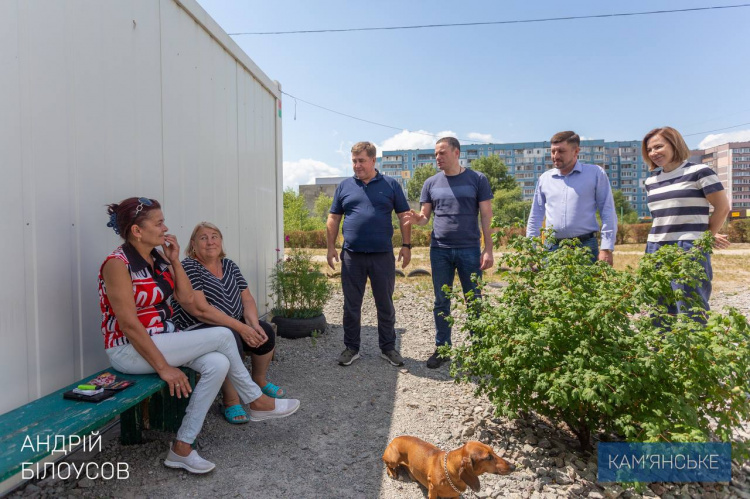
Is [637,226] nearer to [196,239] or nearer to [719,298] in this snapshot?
[719,298]

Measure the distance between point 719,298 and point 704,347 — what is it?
22.2 ft

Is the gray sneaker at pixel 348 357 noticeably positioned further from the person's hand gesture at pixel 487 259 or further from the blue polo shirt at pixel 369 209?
the person's hand gesture at pixel 487 259

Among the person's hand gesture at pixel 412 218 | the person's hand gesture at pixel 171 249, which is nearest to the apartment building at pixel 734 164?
the person's hand gesture at pixel 412 218

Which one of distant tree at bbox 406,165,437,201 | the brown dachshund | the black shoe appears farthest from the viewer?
distant tree at bbox 406,165,437,201

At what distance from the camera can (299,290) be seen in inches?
198

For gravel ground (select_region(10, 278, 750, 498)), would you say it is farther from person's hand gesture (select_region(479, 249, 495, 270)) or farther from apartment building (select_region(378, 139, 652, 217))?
apartment building (select_region(378, 139, 652, 217))

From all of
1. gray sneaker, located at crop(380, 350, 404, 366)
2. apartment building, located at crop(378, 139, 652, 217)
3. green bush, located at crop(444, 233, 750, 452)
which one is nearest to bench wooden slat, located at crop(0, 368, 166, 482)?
green bush, located at crop(444, 233, 750, 452)

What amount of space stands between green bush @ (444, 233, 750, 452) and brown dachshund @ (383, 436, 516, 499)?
428 millimetres

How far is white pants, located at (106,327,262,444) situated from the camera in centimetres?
237

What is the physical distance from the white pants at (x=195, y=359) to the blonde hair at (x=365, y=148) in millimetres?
1988

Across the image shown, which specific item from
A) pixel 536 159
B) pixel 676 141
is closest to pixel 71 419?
pixel 676 141

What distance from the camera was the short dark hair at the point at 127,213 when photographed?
2.45 meters

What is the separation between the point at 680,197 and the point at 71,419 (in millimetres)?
3626

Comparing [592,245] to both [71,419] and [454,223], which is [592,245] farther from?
[71,419]
